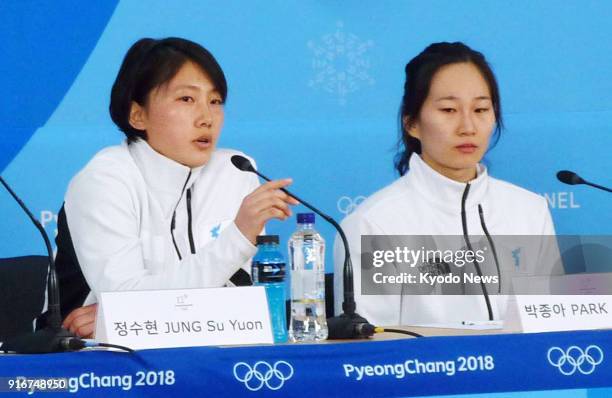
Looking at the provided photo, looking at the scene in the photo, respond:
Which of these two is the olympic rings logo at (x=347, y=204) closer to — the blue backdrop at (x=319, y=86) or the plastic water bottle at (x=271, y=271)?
the blue backdrop at (x=319, y=86)

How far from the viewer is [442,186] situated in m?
2.99

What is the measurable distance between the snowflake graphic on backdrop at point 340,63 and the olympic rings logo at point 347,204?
28cm

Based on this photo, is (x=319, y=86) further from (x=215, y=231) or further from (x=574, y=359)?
(x=574, y=359)

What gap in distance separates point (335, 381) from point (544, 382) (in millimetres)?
363

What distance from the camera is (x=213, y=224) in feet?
9.12

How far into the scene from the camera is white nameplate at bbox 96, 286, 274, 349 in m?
1.83

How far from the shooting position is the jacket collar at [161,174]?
2734mm

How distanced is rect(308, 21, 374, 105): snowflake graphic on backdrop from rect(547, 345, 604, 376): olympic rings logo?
4.60 ft

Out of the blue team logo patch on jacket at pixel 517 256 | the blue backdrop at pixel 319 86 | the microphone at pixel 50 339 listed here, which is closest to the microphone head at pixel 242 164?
the microphone at pixel 50 339

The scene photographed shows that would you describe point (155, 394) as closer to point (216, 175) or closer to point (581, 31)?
point (216, 175)

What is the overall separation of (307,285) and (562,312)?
0.59m

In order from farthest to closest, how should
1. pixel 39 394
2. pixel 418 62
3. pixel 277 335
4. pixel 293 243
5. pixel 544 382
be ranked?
1. pixel 418 62
2. pixel 293 243
3. pixel 277 335
4. pixel 544 382
5. pixel 39 394

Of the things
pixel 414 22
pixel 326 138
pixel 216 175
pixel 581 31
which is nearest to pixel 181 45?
pixel 216 175

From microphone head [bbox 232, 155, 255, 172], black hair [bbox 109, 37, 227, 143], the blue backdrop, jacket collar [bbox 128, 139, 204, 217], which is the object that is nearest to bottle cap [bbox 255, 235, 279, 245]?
microphone head [bbox 232, 155, 255, 172]
